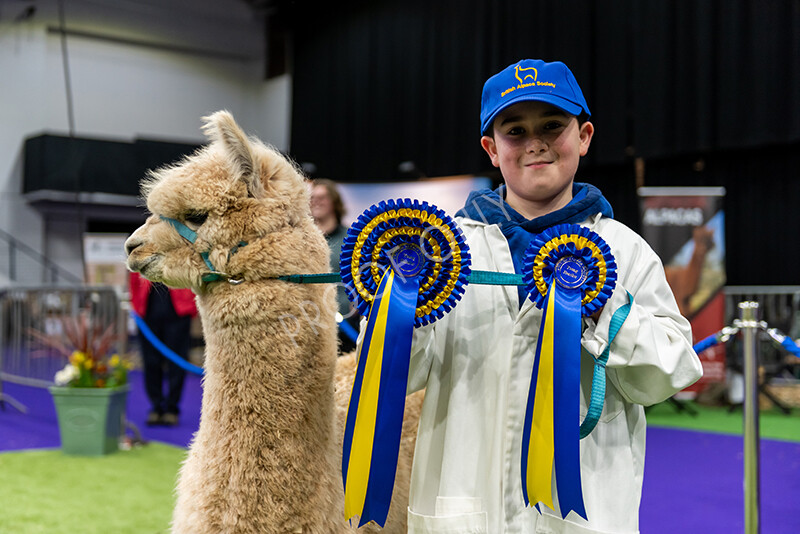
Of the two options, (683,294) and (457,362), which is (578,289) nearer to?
(457,362)

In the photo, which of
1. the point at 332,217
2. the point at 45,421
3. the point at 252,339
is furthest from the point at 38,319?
the point at 252,339

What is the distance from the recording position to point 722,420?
21.7ft

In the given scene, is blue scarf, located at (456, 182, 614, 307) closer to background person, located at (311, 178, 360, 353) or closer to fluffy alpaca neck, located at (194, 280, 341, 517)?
fluffy alpaca neck, located at (194, 280, 341, 517)

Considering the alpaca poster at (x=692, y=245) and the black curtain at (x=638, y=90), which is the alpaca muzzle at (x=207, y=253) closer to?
the alpaca poster at (x=692, y=245)

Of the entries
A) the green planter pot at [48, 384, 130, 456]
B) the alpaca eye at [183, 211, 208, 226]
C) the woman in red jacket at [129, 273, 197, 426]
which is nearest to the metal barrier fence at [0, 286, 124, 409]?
the woman in red jacket at [129, 273, 197, 426]

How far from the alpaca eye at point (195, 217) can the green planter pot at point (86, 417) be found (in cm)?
384

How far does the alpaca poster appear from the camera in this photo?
6816 mm

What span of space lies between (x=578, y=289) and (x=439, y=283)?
9.4 inches

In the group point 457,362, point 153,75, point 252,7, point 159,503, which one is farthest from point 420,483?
point 153,75

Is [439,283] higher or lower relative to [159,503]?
higher

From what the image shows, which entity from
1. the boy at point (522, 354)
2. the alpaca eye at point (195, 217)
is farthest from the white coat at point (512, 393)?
the alpaca eye at point (195, 217)

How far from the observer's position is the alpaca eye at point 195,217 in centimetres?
143

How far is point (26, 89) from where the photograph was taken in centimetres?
1404

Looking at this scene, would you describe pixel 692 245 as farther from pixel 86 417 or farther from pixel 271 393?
pixel 271 393
